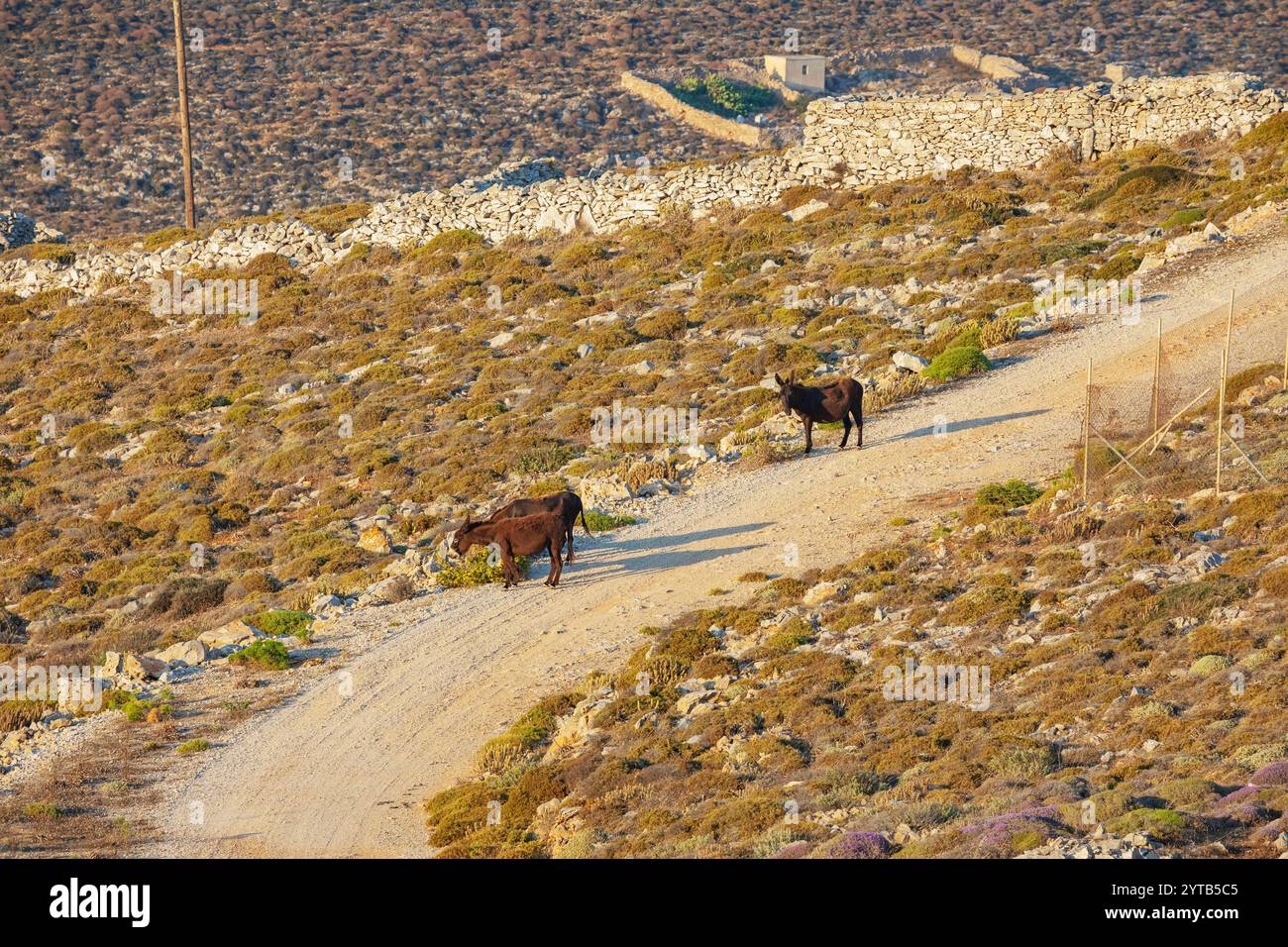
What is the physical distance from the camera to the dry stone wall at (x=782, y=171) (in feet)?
150

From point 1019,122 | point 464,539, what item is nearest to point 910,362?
point 464,539

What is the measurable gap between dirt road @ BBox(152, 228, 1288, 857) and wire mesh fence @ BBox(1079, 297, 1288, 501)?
1214 mm

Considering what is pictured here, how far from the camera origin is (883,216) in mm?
44688

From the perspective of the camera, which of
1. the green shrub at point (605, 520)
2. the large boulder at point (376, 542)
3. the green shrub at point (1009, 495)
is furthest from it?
the large boulder at point (376, 542)

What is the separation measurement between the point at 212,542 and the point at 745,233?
2080cm

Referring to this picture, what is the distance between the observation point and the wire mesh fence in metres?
23.5

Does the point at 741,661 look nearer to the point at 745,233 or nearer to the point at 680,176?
the point at 745,233

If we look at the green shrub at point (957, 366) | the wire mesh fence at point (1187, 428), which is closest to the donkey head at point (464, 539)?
the wire mesh fence at point (1187, 428)

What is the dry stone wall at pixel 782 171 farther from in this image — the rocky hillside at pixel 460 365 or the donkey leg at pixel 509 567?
the donkey leg at pixel 509 567

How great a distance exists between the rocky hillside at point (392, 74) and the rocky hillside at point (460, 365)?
86.8ft

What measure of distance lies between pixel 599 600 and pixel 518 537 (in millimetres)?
1589

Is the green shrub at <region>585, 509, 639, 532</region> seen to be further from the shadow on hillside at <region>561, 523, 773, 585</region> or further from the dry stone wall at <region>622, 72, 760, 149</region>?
the dry stone wall at <region>622, 72, 760, 149</region>

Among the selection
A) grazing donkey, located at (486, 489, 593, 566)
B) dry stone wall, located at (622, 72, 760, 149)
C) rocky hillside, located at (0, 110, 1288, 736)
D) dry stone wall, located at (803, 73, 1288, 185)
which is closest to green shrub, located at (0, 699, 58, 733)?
rocky hillside, located at (0, 110, 1288, 736)

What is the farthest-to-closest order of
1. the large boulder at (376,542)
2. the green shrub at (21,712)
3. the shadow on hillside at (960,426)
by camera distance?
the shadow on hillside at (960,426)
the large boulder at (376,542)
the green shrub at (21,712)
